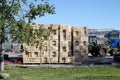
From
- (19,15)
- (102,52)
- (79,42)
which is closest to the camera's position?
(19,15)

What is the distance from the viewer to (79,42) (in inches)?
1220

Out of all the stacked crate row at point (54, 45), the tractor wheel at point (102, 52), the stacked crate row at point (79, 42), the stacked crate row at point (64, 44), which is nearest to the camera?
the stacked crate row at point (54, 45)

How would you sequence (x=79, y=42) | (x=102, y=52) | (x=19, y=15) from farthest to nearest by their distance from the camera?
(x=102, y=52), (x=79, y=42), (x=19, y=15)

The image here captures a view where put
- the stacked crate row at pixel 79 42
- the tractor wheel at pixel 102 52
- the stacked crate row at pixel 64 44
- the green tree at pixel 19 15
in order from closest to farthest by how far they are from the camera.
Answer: the green tree at pixel 19 15 < the stacked crate row at pixel 64 44 < the stacked crate row at pixel 79 42 < the tractor wheel at pixel 102 52

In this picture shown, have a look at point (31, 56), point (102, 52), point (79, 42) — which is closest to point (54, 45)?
point (31, 56)

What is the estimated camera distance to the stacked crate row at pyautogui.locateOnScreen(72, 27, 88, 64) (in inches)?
1216

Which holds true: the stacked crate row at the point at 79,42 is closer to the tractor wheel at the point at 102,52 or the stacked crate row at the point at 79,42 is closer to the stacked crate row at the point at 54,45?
the stacked crate row at the point at 54,45

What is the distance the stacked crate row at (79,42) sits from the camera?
30.9m

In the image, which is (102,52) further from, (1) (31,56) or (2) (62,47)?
(1) (31,56)

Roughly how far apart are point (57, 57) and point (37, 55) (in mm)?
1562

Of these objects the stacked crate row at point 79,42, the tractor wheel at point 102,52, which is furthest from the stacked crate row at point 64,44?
the tractor wheel at point 102,52

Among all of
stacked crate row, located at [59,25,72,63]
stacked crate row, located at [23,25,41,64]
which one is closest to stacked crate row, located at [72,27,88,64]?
stacked crate row, located at [59,25,72,63]

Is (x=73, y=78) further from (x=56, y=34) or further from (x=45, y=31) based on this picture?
(x=56, y=34)

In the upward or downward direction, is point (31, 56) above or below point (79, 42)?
below
